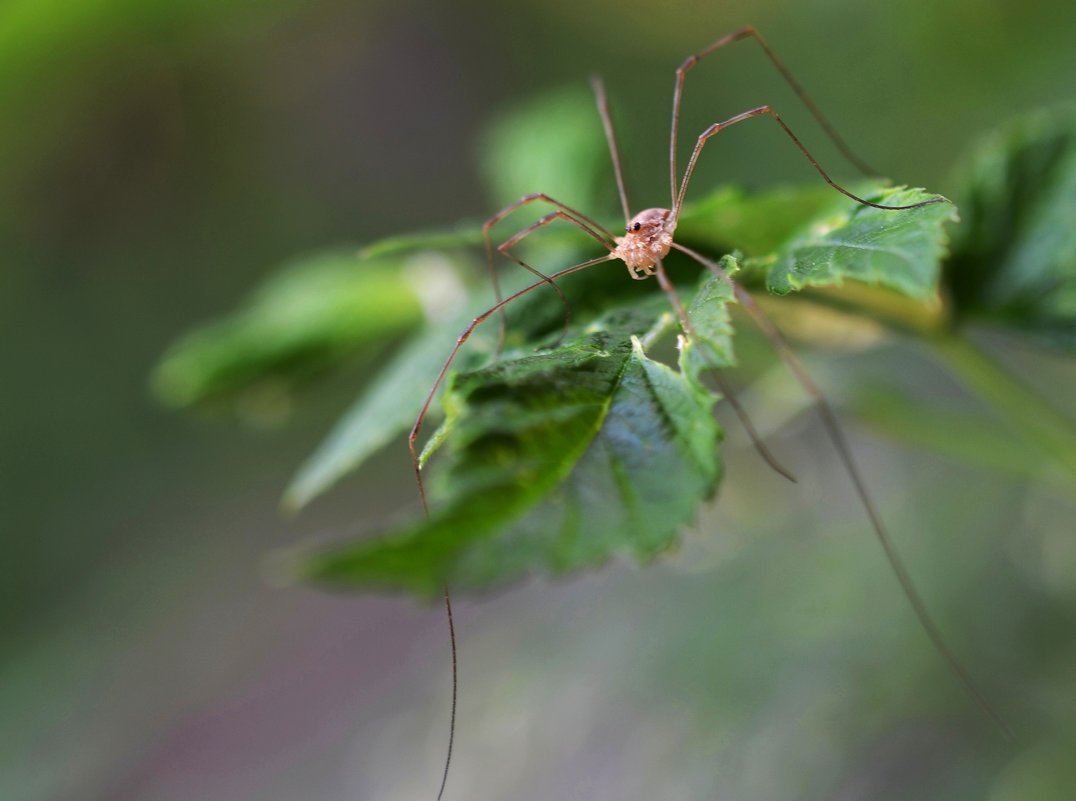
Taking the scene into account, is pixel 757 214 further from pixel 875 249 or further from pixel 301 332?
Result: pixel 301 332

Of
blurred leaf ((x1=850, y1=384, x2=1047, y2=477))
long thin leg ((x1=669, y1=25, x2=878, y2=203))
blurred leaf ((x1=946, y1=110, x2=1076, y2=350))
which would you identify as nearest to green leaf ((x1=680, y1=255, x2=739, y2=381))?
blurred leaf ((x1=946, y1=110, x2=1076, y2=350))

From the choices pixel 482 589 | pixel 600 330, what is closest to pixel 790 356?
pixel 600 330

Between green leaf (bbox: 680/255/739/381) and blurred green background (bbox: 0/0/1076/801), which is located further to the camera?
blurred green background (bbox: 0/0/1076/801)

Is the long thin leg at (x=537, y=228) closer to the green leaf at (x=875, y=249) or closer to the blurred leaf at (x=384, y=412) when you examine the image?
the blurred leaf at (x=384, y=412)

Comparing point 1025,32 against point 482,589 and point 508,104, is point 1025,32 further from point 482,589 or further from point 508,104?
point 508,104

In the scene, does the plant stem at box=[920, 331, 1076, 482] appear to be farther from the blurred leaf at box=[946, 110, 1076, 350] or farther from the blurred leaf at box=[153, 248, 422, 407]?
the blurred leaf at box=[153, 248, 422, 407]

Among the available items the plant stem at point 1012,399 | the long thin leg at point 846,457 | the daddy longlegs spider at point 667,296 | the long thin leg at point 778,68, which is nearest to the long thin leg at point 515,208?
the daddy longlegs spider at point 667,296

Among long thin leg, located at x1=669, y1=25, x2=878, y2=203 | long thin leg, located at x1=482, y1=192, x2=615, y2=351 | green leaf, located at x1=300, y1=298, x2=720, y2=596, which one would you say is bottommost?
green leaf, located at x1=300, y1=298, x2=720, y2=596

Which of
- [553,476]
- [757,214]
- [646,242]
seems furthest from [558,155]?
[553,476]
